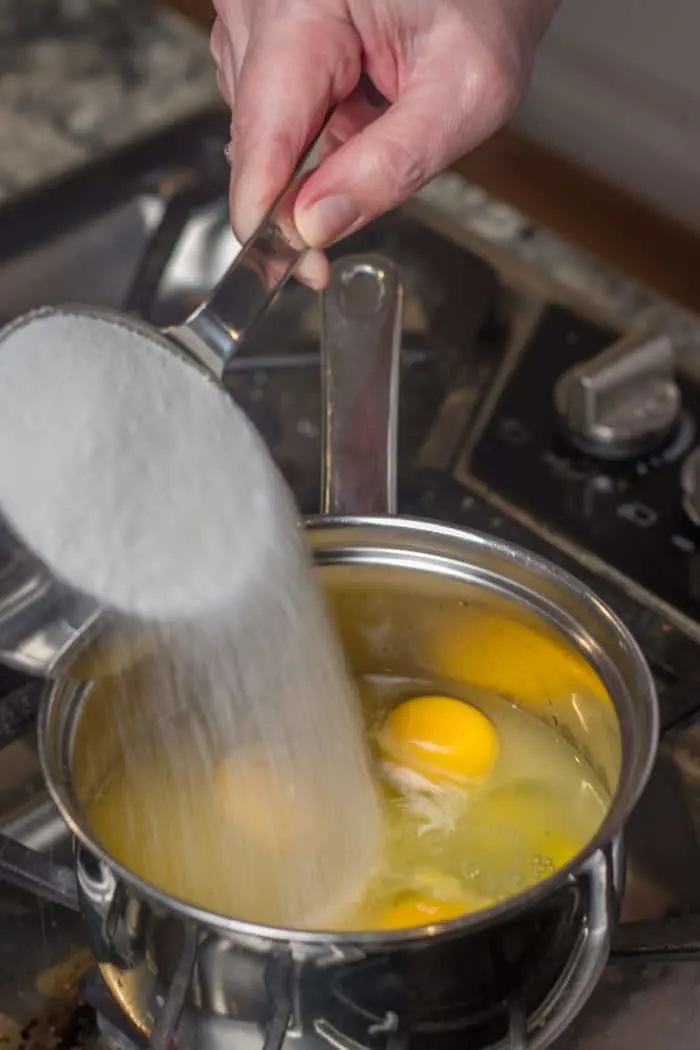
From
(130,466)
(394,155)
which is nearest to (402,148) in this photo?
(394,155)

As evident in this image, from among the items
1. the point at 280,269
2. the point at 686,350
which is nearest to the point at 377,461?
the point at 280,269

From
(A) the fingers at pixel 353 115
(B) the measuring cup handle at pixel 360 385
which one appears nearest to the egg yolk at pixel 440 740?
(B) the measuring cup handle at pixel 360 385

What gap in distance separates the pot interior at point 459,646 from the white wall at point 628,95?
26.0 inches

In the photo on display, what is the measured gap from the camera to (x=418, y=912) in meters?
0.65

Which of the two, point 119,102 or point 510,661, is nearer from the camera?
point 510,661

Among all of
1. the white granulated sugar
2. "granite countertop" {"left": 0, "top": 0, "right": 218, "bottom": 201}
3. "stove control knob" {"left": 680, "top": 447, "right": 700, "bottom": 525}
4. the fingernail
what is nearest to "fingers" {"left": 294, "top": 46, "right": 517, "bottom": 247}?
the fingernail

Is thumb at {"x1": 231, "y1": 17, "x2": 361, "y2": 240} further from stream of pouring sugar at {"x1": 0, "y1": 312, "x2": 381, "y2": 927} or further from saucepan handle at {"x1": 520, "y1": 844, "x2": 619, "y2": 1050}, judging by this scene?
saucepan handle at {"x1": 520, "y1": 844, "x2": 619, "y2": 1050}

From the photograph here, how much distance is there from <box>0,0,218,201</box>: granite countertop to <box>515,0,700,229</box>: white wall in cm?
32

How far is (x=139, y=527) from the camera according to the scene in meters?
0.62

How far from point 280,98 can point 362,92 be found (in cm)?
11

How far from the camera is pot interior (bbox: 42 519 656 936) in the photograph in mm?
637

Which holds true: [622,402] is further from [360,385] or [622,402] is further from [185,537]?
[185,537]

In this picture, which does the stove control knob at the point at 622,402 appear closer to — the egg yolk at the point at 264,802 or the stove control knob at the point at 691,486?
the stove control knob at the point at 691,486

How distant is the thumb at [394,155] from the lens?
697 millimetres
